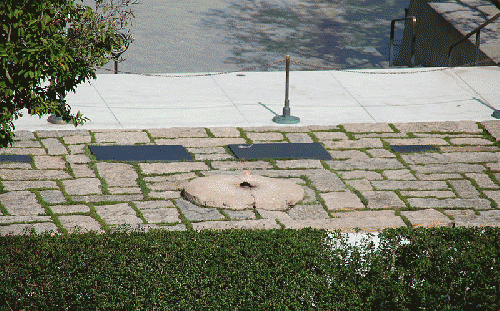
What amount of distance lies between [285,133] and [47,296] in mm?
5562

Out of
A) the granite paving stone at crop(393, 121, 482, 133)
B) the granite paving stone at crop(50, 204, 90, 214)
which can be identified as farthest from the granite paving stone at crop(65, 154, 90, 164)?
the granite paving stone at crop(393, 121, 482, 133)

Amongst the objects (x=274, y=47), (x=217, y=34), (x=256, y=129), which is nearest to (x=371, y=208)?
(x=256, y=129)

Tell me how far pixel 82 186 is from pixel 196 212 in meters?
1.49

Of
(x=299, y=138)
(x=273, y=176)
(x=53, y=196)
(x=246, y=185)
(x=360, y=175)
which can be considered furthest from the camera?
(x=299, y=138)

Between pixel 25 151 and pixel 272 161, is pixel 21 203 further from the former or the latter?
pixel 272 161

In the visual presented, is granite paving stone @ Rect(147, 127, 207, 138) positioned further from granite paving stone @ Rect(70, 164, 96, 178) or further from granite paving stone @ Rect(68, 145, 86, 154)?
granite paving stone @ Rect(70, 164, 96, 178)

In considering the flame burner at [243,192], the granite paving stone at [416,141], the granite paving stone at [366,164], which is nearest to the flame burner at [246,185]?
the flame burner at [243,192]

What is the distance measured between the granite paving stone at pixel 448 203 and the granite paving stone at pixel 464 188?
14cm

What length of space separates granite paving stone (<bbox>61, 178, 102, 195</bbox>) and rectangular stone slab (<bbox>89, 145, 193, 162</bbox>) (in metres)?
0.75

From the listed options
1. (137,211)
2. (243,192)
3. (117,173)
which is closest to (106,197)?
(137,211)

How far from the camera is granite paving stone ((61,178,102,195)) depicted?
7684mm

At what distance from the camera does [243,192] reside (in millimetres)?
7672

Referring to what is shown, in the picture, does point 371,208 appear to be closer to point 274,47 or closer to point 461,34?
point 461,34

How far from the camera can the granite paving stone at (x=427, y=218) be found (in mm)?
7174
